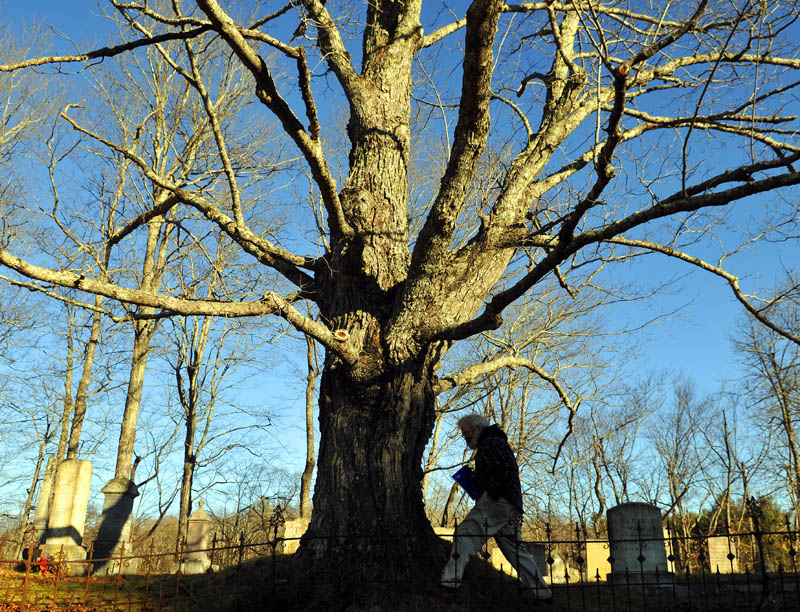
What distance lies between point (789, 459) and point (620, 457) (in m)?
6.63

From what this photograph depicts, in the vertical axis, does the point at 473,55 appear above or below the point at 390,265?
above

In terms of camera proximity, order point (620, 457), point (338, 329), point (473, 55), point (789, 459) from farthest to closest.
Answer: point (620, 457)
point (789, 459)
point (338, 329)
point (473, 55)

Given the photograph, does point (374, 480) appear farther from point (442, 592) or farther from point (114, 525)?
point (114, 525)

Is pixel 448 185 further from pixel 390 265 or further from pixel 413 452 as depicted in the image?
pixel 413 452

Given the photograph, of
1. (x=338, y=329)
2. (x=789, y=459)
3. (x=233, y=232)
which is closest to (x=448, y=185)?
(x=338, y=329)

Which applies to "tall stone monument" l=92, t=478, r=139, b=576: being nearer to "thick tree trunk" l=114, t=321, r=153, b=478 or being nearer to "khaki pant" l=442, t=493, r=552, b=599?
"thick tree trunk" l=114, t=321, r=153, b=478

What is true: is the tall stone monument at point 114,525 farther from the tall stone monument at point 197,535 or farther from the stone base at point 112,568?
the tall stone monument at point 197,535

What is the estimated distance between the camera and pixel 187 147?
15.3m

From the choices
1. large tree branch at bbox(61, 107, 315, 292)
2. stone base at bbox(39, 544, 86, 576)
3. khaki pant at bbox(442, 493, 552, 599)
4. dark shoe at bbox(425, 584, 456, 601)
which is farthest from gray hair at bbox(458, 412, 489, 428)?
stone base at bbox(39, 544, 86, 576)

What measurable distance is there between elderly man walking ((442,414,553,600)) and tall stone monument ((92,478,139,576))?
862 centimetres

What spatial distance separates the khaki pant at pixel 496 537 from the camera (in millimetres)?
4570

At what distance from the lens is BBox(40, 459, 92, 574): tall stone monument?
10622mm

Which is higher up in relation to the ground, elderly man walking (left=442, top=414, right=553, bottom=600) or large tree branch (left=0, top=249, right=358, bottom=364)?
large tree branch (left=0, top=249, right=358, bottom=364)

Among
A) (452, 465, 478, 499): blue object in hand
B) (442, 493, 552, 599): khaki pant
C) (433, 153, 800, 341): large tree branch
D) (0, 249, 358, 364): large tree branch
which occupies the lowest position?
(442, 493, 552, 599): khaki pant
